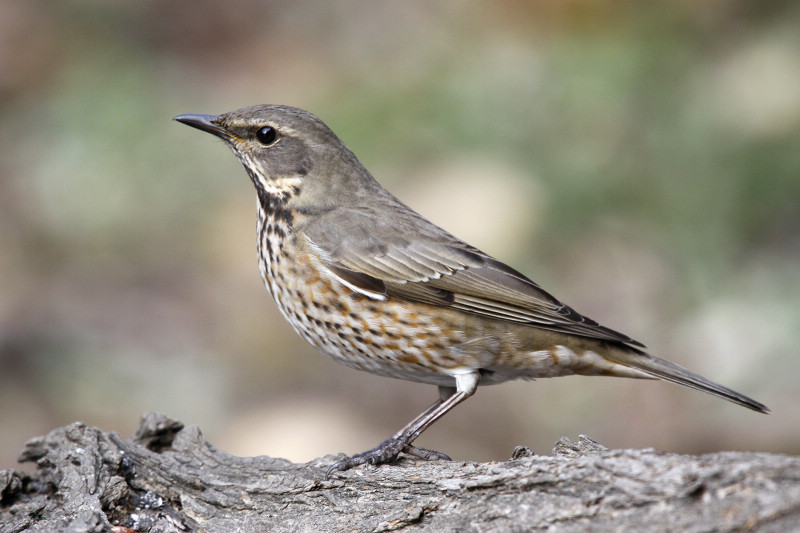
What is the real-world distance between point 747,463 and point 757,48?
23.7 ft

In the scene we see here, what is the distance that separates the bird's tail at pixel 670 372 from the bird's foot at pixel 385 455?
116 centimetres

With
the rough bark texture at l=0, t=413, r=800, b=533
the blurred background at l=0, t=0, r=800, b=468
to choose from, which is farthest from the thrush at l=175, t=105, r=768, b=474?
the blurred background at l=0, t=0, r=800, b=468

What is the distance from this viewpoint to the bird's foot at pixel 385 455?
4684 mm

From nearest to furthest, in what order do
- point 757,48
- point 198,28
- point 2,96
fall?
point 757,48 < point 2,96 < point 198,28

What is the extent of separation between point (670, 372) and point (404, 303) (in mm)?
1512

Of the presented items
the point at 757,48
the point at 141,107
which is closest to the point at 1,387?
the point at 141,107

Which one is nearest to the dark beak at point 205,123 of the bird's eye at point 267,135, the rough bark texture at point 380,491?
the bird's eye at point 267,135

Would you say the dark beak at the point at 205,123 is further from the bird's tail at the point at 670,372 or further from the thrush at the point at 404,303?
the bird's tail at the point at 670,372

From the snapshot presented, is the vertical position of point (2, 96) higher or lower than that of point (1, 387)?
higher

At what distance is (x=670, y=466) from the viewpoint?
10.9 ft

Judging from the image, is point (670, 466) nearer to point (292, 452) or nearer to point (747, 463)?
point (747, 463)

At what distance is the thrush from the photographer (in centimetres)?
503

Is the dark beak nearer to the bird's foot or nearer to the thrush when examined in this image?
the thrush

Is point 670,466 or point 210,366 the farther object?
point 210,366
